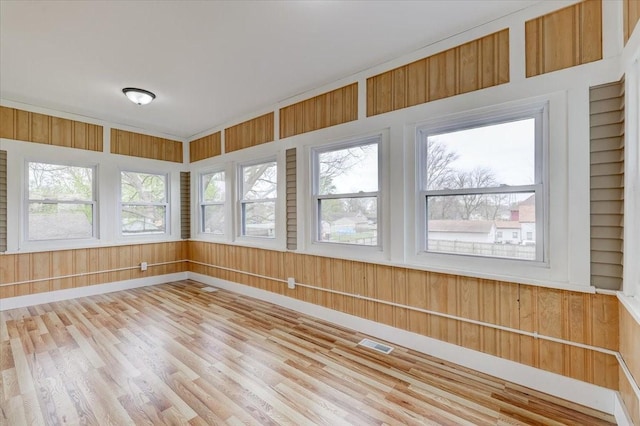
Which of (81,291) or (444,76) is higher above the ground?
(444,76)

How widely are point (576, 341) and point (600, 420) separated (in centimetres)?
45

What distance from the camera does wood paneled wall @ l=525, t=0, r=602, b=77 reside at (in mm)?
1938

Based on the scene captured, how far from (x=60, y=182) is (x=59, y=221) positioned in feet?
1.88

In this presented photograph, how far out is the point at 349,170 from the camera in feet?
11.0

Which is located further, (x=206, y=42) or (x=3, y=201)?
(x=3, y=201)

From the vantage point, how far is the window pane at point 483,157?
2.25 metres

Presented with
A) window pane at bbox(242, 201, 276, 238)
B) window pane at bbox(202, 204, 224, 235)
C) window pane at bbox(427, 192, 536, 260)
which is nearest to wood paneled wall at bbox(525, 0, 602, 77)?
window pane at bbox(427, 192, 536, 260)

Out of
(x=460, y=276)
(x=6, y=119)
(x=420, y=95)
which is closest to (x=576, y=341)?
(x=460, y=276)

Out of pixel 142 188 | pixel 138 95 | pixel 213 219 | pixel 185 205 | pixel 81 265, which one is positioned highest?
pixel 138 95

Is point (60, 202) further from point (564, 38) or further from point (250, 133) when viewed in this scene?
point (564, 38)

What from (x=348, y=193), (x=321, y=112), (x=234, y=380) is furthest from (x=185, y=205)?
(x=234, y=380)

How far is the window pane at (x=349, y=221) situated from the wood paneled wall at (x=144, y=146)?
349cm

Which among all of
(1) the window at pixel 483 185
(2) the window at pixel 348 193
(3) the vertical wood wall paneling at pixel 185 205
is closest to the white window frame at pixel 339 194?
(2) the window at pixel 348 193

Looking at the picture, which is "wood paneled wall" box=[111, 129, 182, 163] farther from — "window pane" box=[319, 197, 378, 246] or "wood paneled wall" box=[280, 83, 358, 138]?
"window pane" box=[319, 197, 378, 246]
